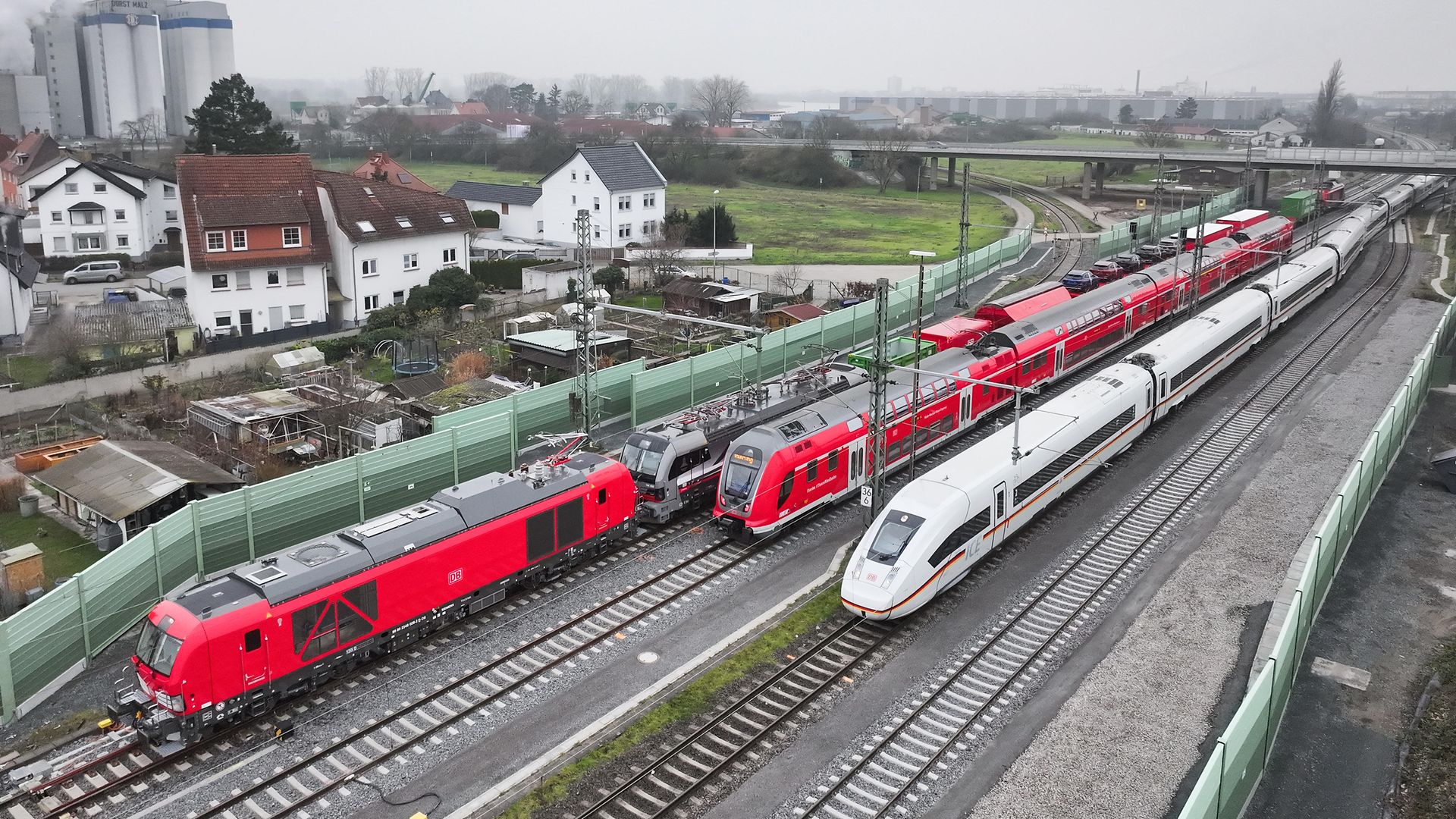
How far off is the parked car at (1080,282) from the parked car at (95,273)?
5889 cm

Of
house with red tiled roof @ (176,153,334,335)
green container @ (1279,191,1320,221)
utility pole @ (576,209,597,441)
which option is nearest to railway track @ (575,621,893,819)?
utility pole @ (576,209,597,441)

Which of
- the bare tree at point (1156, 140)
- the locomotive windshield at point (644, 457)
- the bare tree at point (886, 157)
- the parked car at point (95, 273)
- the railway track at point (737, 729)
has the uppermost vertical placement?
the bare tree at point (1156, 140)

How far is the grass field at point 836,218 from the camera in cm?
7638

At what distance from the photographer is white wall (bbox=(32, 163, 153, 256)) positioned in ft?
230

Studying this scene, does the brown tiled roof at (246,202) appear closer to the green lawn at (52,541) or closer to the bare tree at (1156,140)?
the green lawn at (52,541)

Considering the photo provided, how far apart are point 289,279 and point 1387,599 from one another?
47.3m

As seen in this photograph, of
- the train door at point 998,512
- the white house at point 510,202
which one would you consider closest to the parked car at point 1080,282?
the train door at point 998,512

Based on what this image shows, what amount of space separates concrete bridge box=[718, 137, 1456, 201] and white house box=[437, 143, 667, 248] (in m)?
37.9

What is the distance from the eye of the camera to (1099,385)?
106 ft

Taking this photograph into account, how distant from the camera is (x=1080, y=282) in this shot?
5572 centimetres

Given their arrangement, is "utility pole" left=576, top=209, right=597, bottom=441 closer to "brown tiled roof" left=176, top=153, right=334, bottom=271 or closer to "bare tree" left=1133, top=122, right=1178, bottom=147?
"brown tiled roof" left=176, top=153, right=334, bottom=271

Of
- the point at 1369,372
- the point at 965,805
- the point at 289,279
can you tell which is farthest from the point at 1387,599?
the point at 289,279

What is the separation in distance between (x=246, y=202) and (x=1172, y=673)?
46.6 meters

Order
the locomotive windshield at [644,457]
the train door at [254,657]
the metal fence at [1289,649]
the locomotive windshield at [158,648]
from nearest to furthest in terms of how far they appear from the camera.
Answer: the metal fence at [1289,649] < the locomotive windshield at [158,648] < the train door at [254,657] < the locomotive windshield at [644,457]
